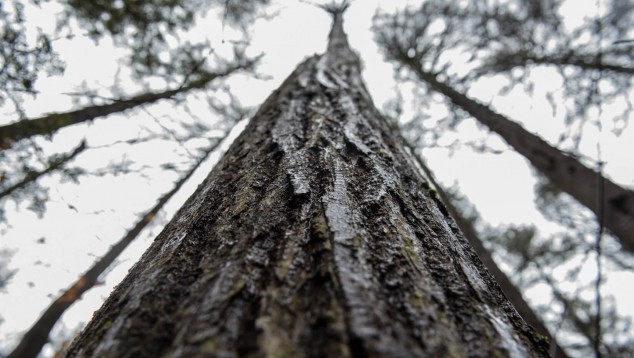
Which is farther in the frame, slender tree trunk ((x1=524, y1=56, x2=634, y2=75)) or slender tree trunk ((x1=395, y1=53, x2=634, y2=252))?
slender tree trunk ((x1=524, y1=56, x2=634, y2=75))

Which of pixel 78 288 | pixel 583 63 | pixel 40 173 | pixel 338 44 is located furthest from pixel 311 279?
pixel 78 288

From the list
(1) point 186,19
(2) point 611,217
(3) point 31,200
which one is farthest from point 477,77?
(3) point 31,200

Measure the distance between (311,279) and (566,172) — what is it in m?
4.46

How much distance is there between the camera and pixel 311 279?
65 centimetres

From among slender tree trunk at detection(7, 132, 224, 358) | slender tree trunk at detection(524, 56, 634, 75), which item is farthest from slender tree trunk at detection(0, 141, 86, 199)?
slender tree trunk at detection(524, 56, 634, 75)

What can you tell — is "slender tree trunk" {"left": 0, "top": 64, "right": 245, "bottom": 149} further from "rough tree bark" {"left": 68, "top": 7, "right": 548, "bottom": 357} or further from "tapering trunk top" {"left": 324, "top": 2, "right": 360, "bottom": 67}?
"rough tree bark" {"left": 68, "top": 7, "right": 548, "bottom": 357}

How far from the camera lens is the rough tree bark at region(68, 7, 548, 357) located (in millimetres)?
539

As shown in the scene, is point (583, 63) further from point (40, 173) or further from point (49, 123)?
point (40, 173)

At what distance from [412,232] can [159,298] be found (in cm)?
67

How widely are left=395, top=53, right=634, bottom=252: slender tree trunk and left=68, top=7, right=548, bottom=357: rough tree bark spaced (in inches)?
58.8

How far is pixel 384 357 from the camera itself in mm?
476

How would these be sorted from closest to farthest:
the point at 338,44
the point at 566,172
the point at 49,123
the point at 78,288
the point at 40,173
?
the point at 566,172 → the point at 49,123 → the point at 338,44 → the point at 40,173 → the point at 78,288

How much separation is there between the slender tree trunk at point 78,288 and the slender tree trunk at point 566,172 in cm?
592

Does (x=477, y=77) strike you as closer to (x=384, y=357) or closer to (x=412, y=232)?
(x=412, y=232)
